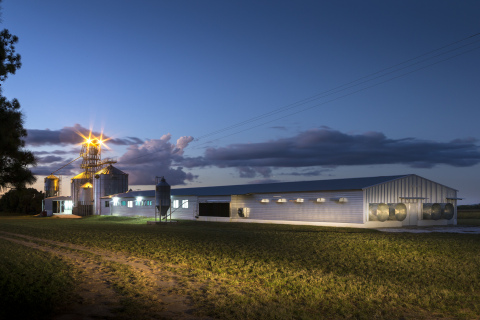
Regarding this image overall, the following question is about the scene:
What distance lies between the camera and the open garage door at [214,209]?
42.1m

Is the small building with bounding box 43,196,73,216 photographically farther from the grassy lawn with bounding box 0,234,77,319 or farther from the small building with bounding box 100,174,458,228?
the grassy lawn with bounding box 0,234,77,319

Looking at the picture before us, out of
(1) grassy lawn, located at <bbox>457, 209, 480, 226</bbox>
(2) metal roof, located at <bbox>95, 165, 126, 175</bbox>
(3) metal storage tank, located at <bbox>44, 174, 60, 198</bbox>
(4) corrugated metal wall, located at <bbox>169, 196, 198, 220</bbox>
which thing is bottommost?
(1) grassy lawn, located at <bbox>457, 209, 480, 226</bbox>

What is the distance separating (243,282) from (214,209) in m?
33.1

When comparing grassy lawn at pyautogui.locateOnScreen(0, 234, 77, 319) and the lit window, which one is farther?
the lit window

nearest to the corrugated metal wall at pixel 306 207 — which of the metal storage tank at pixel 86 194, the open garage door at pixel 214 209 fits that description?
the open garage door at pixel 214 209

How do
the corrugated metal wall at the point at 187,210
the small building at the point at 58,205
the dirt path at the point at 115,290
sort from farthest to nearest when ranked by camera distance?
the small building at the point at 58,205
the corrugated metal wall at the point at 187,210
the dirt path at the point at 115,290

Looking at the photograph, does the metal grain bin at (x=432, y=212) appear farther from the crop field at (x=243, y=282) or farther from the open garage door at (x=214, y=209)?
the open garage door at (x=214, y=209)

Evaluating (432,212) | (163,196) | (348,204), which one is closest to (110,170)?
(163,196)

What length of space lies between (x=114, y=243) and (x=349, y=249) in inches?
423

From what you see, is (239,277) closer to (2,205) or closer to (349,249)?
(349,249)

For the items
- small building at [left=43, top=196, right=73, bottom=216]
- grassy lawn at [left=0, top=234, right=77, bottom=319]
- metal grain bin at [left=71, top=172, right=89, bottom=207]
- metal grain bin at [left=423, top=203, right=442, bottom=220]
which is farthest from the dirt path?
small building at [left=43, top=196, right=73, bottom=216]

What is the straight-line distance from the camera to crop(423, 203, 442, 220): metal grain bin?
34.4 meters

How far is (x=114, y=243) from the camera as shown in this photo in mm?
20000

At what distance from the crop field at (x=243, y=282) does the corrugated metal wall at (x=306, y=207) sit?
45.7 feet
